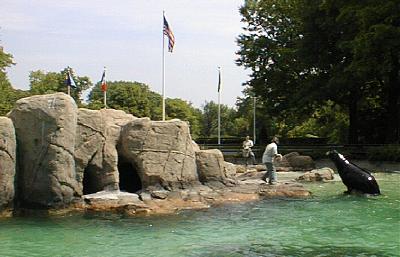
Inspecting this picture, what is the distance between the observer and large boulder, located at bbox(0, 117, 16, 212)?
16.6m

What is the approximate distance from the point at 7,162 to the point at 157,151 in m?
4.97

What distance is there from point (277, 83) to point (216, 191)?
100 feet

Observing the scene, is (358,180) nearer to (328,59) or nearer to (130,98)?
(328,59)

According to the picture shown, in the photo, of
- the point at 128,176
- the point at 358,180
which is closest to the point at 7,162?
the point at 128,176

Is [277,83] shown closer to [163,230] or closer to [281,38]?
[281,38]

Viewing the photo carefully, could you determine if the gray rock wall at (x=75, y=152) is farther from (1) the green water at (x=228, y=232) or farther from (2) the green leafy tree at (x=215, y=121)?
(2) the green leafy tree at (x=215, y=121)

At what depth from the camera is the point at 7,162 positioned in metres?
16.7

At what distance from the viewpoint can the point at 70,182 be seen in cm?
1748

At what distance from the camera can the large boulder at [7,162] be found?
54.5 ft

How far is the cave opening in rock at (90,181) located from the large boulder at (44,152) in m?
1.49

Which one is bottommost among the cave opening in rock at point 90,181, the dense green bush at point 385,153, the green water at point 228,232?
the green water at point 228,232

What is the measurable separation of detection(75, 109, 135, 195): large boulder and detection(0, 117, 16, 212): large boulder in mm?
1989

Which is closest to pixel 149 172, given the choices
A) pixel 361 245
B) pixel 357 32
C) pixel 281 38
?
pixel 361 245

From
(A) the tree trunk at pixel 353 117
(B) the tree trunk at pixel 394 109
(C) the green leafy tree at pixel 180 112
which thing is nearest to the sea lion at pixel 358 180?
(B) the tree trunk at pixel 394 109
